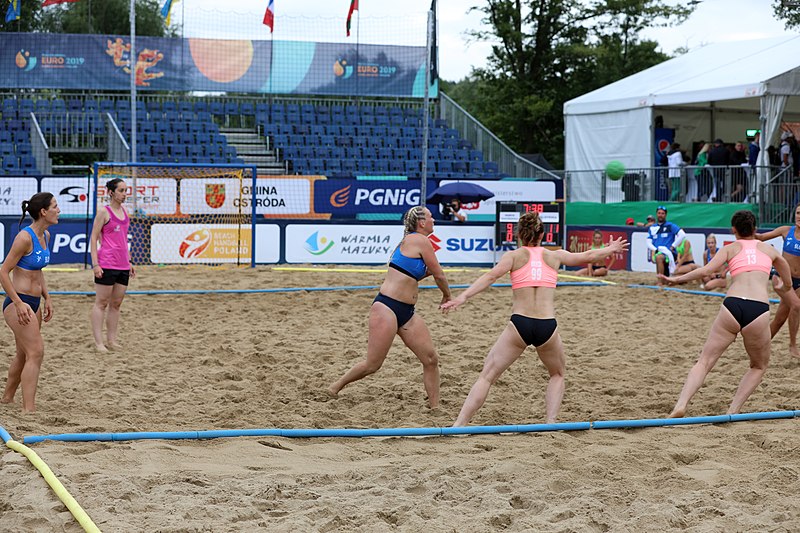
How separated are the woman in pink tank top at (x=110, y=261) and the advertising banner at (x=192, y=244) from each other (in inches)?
291

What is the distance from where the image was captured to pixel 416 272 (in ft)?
23.2

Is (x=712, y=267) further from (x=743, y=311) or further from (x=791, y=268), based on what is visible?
(x=791, y=268)

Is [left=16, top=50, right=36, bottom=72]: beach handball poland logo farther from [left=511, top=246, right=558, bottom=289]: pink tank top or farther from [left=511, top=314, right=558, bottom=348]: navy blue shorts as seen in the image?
[left=511, top=314, right=558, bottom=348]: navy blue shorts

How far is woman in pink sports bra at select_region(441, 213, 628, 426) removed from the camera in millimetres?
6230

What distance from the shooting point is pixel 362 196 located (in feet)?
71.3

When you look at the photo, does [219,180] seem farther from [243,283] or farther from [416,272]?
[416,272]

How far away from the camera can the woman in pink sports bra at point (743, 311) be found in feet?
22.3

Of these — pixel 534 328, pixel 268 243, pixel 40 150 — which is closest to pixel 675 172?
pixel 268 243

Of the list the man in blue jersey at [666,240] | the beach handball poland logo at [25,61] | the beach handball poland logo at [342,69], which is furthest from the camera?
the beach handball poland logo at [342,69]

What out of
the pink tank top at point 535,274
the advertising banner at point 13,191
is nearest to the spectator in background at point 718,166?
the advertising banner at point 13,191

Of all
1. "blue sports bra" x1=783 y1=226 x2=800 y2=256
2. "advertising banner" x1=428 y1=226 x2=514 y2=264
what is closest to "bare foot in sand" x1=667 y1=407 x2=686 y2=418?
"blue sports bra" x1=783 y1=226 x2=800 y2=256

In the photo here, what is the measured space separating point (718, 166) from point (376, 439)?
1633cm

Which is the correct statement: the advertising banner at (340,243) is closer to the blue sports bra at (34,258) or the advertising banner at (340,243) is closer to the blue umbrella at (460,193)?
the blue umbrella at (460,193)

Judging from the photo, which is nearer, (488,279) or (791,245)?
(488,279)
